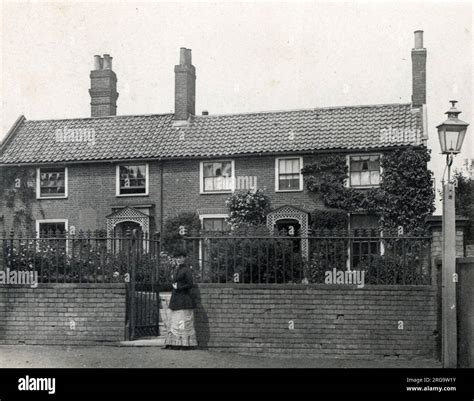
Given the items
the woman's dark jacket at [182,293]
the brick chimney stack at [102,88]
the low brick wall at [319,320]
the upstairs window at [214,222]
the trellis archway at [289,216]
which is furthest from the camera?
the brick chimney stack at [102,88]

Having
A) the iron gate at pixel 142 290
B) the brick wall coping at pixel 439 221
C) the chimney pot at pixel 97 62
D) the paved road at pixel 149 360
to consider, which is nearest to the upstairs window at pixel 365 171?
the chimney pot at pixel 97 62

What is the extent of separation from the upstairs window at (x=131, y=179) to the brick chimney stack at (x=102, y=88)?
4.40 meters

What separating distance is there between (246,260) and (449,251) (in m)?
3.40

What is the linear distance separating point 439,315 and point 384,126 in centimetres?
1679

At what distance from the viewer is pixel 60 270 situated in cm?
1242

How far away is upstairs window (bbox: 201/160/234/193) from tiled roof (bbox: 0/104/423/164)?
53 cm

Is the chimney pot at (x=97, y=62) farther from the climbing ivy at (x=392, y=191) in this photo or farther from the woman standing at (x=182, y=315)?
the woman standing at (x=182, y=315)

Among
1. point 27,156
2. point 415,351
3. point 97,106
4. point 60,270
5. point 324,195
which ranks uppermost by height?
point 97,106

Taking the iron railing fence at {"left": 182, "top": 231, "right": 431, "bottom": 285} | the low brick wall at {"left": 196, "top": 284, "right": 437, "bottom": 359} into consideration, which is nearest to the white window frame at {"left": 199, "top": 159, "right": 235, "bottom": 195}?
the iron railing fence at {"left": 182, "top": 231, "right": 431, "bottom": 285}

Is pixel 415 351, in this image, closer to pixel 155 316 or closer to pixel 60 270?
pixel 155 316

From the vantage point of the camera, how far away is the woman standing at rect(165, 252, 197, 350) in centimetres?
1137


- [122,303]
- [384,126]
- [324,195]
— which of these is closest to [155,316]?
[122,303]

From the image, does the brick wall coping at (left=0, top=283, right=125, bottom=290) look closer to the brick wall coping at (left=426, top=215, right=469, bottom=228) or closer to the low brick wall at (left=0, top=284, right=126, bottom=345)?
the low brick wall at (left=0, top=284, right=126, bottom=345)

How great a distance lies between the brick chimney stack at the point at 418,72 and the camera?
89.3ft
